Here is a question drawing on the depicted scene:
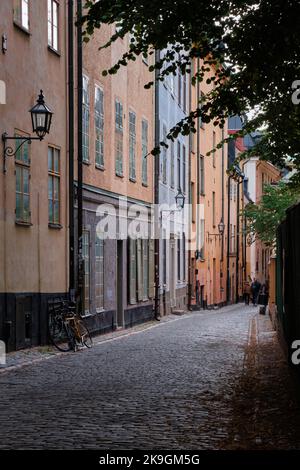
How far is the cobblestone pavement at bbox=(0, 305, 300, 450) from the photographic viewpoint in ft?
28.2

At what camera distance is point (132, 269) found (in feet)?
96.8

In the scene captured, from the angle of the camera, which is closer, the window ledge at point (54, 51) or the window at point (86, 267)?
the window ledge at point (54, 51)

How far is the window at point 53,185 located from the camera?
20.3 m

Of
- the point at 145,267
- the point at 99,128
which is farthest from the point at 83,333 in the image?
the point at 145,267

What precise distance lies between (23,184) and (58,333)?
329cm

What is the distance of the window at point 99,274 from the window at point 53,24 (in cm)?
592

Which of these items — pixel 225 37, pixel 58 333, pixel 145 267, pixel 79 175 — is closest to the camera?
pixel 225 37

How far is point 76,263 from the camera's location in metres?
21.3

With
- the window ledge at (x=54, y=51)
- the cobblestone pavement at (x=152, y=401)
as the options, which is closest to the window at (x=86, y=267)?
the cobblestone pavement at (x=152, y=401)

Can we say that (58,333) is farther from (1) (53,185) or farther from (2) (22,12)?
(2) (22,12)

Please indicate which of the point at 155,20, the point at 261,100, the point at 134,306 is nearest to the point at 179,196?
the point at 134,306

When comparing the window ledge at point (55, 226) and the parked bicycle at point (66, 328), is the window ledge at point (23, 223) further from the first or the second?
the parked bicycle at point (66, 328)

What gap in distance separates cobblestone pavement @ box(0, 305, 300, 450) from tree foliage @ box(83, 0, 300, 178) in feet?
11.8

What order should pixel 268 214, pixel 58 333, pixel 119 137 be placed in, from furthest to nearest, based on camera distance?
1. pixel 268 214
2. pixel 119 137
3. pixel 58 333
